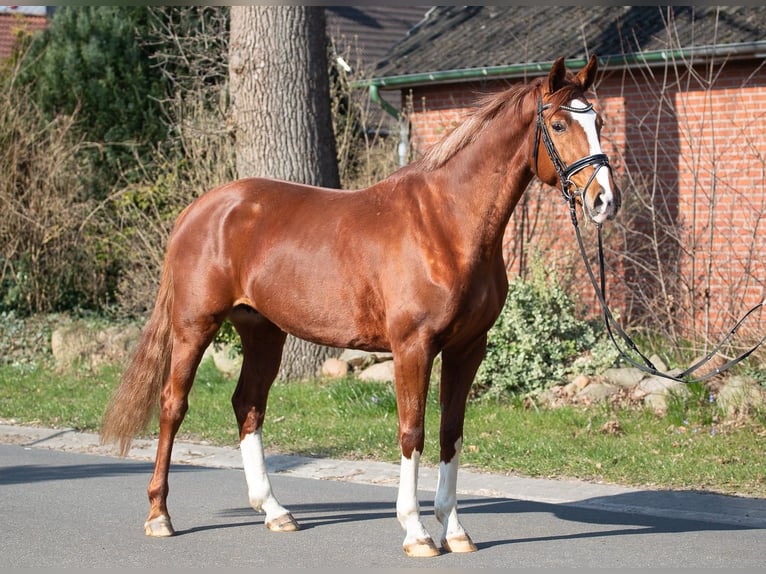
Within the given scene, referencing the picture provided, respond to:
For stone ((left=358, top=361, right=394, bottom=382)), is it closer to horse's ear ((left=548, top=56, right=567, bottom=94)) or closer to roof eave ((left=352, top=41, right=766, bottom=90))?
roof eave ((left=352, top=41, right=766, bottom=90))

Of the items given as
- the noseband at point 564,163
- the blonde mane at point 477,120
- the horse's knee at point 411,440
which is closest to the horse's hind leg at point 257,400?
the horse's knee at point 411,440

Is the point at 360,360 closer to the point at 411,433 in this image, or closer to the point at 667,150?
the point at 667,150

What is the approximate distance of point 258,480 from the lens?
652 cm

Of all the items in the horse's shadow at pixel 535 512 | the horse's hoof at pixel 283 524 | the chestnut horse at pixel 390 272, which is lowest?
the horse's shadow at pixel 535 512

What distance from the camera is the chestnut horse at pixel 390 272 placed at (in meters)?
5.56

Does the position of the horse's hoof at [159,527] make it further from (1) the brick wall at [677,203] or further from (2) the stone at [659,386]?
(1) the brick wall at [677,203]

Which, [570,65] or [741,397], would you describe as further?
[570,65]

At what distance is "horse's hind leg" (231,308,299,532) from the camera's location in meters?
6.45

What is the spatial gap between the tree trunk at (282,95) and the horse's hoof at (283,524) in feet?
17.7

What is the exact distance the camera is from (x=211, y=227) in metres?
6.54

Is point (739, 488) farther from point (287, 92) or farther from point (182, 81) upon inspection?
point (182, 81)

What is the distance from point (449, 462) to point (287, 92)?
6.60 m

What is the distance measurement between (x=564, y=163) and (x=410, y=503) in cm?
194

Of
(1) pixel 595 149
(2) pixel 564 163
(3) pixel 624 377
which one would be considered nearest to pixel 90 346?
(3) pixel 624 377
